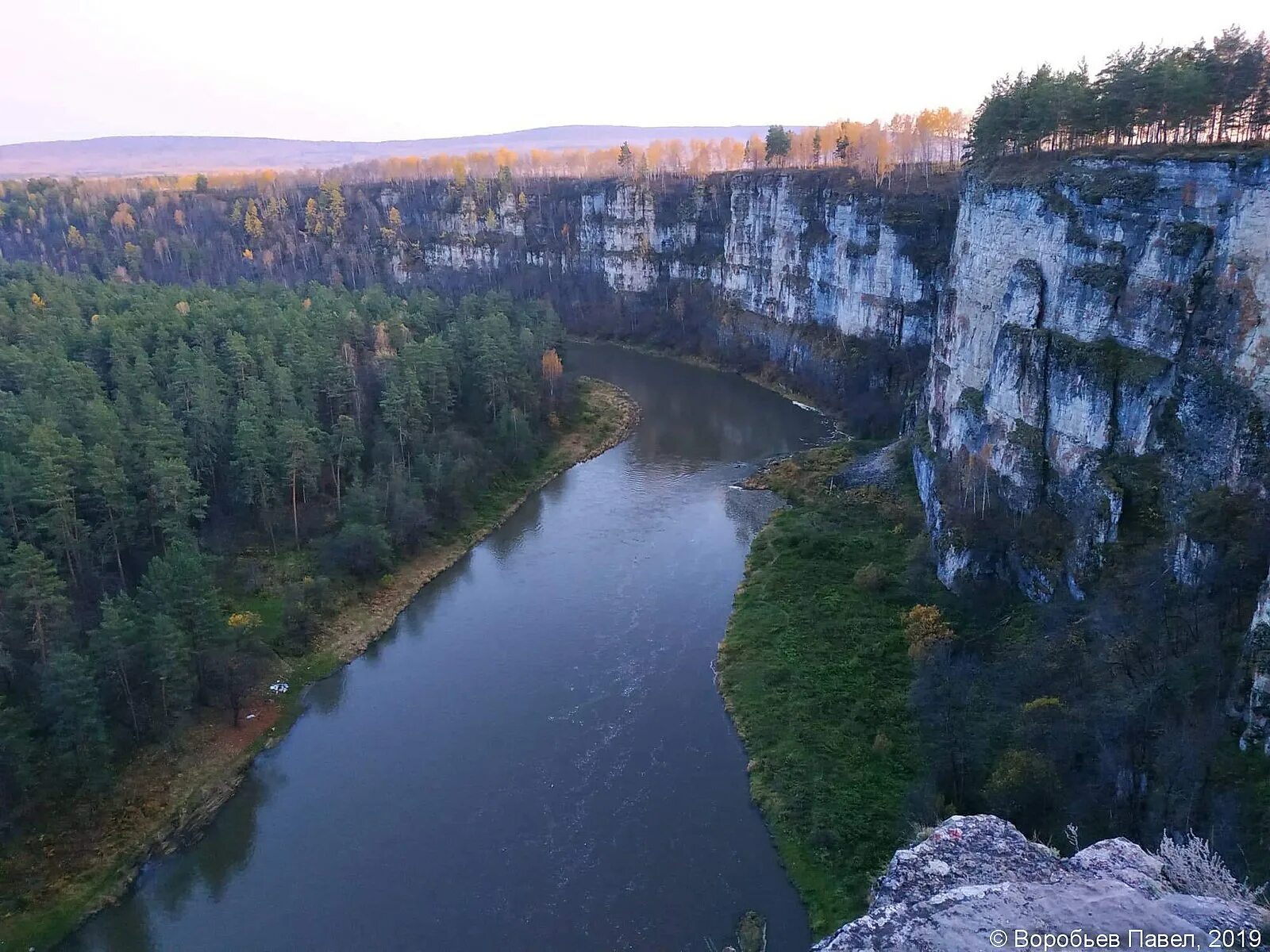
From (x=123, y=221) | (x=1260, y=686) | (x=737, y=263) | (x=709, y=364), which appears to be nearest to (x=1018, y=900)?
(x=1260, y=686)

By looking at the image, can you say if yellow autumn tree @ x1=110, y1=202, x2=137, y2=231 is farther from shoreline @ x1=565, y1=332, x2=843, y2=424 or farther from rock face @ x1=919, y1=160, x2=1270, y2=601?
rock face @ x1=919, y1=160, x2=1270, y2=601

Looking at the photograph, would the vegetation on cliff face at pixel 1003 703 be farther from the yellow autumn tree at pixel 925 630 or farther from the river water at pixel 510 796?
the river water at pixel 510 796

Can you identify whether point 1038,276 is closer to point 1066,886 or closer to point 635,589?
point 635,589

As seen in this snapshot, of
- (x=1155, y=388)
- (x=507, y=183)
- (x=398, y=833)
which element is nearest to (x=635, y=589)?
(x=398, y=833)

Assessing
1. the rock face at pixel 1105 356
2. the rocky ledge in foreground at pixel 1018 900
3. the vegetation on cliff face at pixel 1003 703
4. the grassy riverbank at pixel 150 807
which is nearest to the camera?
the rocky ledge in foreground at pixel 1018 900

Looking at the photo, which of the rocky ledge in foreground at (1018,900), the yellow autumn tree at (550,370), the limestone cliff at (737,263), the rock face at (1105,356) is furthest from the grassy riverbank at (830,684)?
the yellow autumn tree at (550,370)

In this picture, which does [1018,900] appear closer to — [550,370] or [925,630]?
[925,630]
